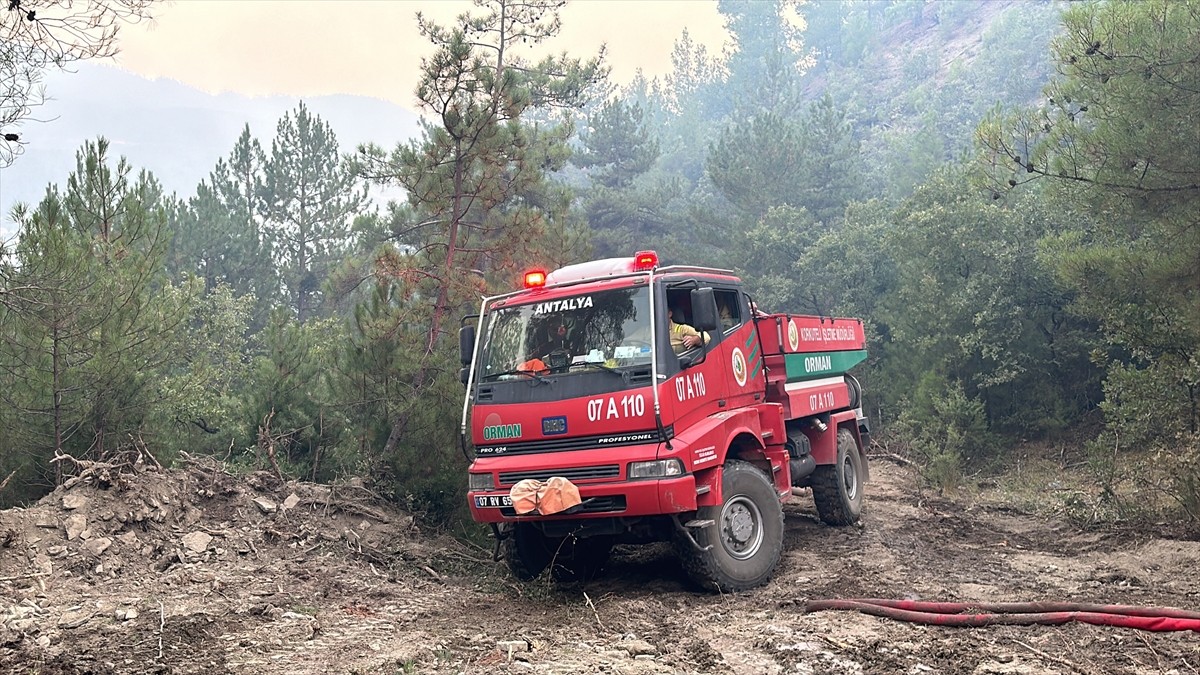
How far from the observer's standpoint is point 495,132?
1230 centimetres

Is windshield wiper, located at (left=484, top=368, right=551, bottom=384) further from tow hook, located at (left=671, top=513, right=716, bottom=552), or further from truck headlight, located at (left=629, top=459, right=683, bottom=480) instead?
tow hook, located at (left=671, top=513, right=716, bottom=552)

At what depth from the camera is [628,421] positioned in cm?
662

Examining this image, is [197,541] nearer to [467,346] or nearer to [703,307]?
[467,346]

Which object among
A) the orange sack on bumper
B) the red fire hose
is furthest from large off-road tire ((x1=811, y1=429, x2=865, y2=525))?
the orange sack on bumper

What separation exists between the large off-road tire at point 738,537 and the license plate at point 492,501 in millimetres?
1352

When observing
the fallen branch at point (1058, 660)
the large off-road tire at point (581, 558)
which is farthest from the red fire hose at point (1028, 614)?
the large off-road tire at point (581, 558)

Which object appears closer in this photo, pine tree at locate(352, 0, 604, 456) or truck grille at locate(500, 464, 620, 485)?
truck grille at locate(500, 464, 620, 485)

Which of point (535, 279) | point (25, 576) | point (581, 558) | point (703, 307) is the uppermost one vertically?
point (535, 279)

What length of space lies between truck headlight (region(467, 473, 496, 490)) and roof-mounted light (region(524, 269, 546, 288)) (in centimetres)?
169

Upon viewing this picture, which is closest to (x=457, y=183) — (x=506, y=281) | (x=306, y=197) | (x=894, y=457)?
(x=506, y=281)

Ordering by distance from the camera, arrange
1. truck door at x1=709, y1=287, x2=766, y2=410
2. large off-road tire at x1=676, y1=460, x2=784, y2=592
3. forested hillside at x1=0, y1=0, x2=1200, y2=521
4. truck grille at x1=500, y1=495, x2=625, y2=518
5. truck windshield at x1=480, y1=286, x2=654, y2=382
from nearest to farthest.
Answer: truck grille at x1=500, y1=495, x2=625, y2=518
large off-road tire at x1=676, y1=460, x2=784, y2=592
truck windshield at x1=480, y1=286, x2=654, y2=382
truck door at x1=709, y1=287, x2=766, y2=410
forested hillside at x1=0, y1=0, x2=1200, y2=521

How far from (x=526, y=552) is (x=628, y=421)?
1757mm

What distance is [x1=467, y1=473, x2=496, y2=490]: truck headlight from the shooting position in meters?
7.05

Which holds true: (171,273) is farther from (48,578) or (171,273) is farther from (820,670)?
(820,670)
